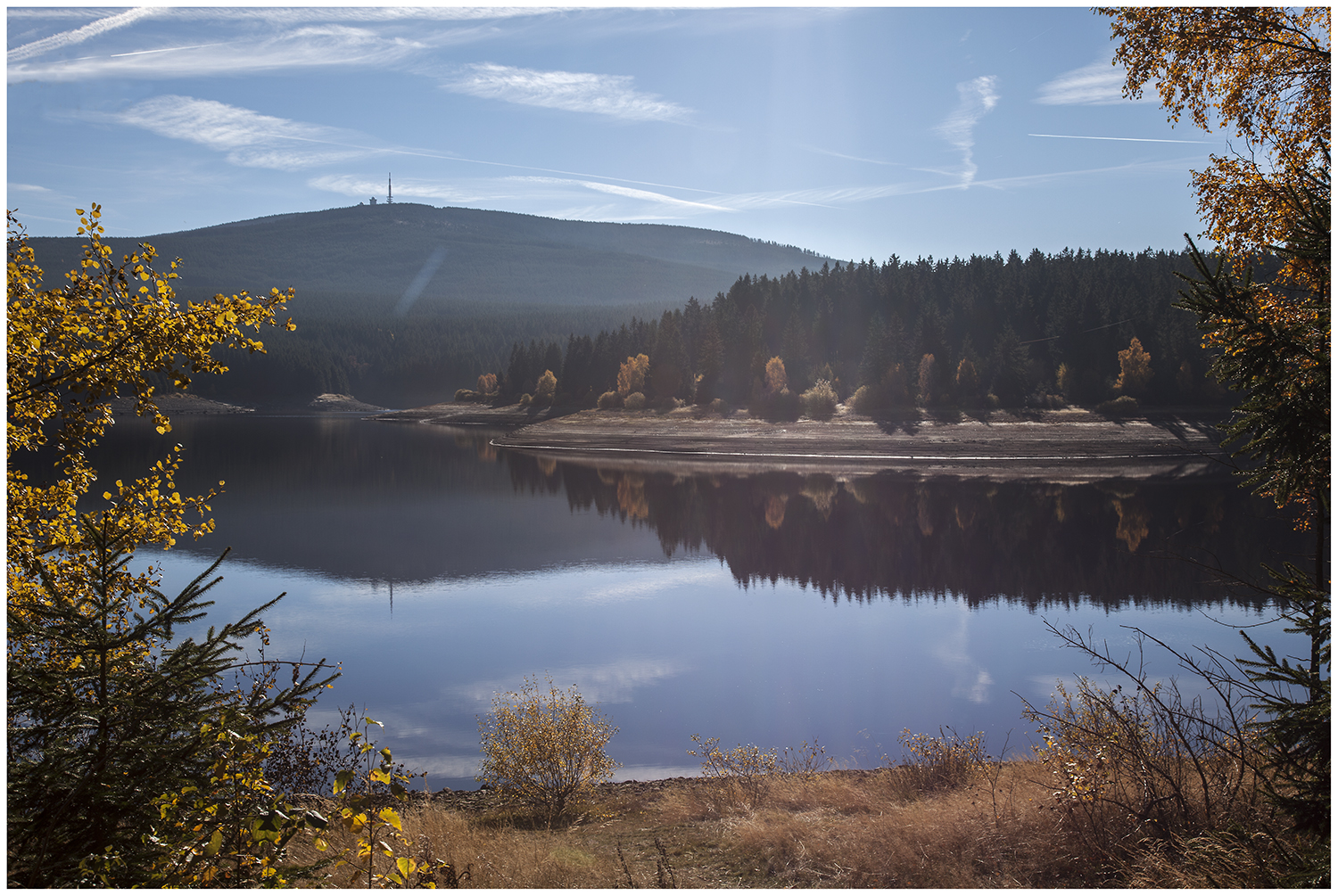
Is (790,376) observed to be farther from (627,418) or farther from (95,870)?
(95,870)

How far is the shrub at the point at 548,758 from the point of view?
11664mm

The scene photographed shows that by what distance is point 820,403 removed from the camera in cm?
7925

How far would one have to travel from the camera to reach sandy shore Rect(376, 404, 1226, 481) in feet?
197

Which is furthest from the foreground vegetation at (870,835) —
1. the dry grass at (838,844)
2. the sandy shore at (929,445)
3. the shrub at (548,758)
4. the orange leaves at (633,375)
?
the orange leaves at (633,375)

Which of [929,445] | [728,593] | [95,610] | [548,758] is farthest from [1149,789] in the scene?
[929,445]

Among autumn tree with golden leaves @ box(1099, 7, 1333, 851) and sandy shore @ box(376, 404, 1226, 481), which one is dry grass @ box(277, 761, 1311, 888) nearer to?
autumn tree with golden leaves @ box(1099, 7, 1333, 851)

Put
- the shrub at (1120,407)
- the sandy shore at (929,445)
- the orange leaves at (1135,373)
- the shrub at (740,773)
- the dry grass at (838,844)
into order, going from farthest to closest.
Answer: the orange leaves at (1135,373) < the shrub at (1120,407) < the sandy shore at (929,445) < the shrub at (740,773) < the dry grass at (838,844)

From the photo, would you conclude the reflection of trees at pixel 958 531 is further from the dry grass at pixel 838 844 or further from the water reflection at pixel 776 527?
the dry grass at pixel 838 844

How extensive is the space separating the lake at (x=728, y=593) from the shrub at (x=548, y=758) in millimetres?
2071

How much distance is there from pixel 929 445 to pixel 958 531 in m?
32.9

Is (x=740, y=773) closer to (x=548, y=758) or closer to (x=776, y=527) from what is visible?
(x=548, y=758)

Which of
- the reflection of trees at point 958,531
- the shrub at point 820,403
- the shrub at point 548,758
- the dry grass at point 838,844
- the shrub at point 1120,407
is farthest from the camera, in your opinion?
the shrub at point 820,403

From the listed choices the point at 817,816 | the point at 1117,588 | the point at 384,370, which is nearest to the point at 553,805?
the point at 817,816

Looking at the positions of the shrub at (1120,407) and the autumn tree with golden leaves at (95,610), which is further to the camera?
the shrub at (1120,407)
